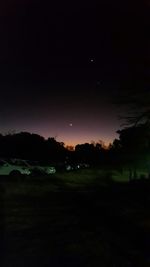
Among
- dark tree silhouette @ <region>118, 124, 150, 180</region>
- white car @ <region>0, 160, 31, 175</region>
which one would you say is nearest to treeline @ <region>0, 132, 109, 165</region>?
white car @ <region>0, 160, 31, 175</region>

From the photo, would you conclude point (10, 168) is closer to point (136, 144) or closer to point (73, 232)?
point (136, 144)

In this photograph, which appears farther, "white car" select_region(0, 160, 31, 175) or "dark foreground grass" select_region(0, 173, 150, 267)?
"white car" select_region(0, 160, 31, 175)

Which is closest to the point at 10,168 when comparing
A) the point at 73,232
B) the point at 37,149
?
the point at 73,232

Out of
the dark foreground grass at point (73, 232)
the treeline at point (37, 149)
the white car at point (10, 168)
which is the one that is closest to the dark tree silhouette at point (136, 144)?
the dark foreground grass at point (73, 232)

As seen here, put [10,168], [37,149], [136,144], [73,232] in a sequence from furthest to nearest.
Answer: [37,149]
[10,168]
[136,144]
[73,232]

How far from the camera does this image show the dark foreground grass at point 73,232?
8.41m

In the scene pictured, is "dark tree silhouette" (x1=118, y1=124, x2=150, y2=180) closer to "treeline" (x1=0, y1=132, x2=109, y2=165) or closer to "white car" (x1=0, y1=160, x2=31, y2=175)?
"white car" (x1=0, y1=160, x2=31, y2=175)

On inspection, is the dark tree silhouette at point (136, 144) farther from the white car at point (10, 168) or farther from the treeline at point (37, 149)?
the treeline at point (37, 149)

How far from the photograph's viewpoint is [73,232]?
1117 centimetres

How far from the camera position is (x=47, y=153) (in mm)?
102250

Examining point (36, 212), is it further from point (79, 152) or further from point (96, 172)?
point (79, 152)

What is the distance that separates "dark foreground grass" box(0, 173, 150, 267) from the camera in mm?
8410

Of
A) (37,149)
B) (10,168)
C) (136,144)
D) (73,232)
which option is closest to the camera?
(73,232)

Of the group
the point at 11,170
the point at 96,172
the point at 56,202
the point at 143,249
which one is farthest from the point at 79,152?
the point at 143,249
